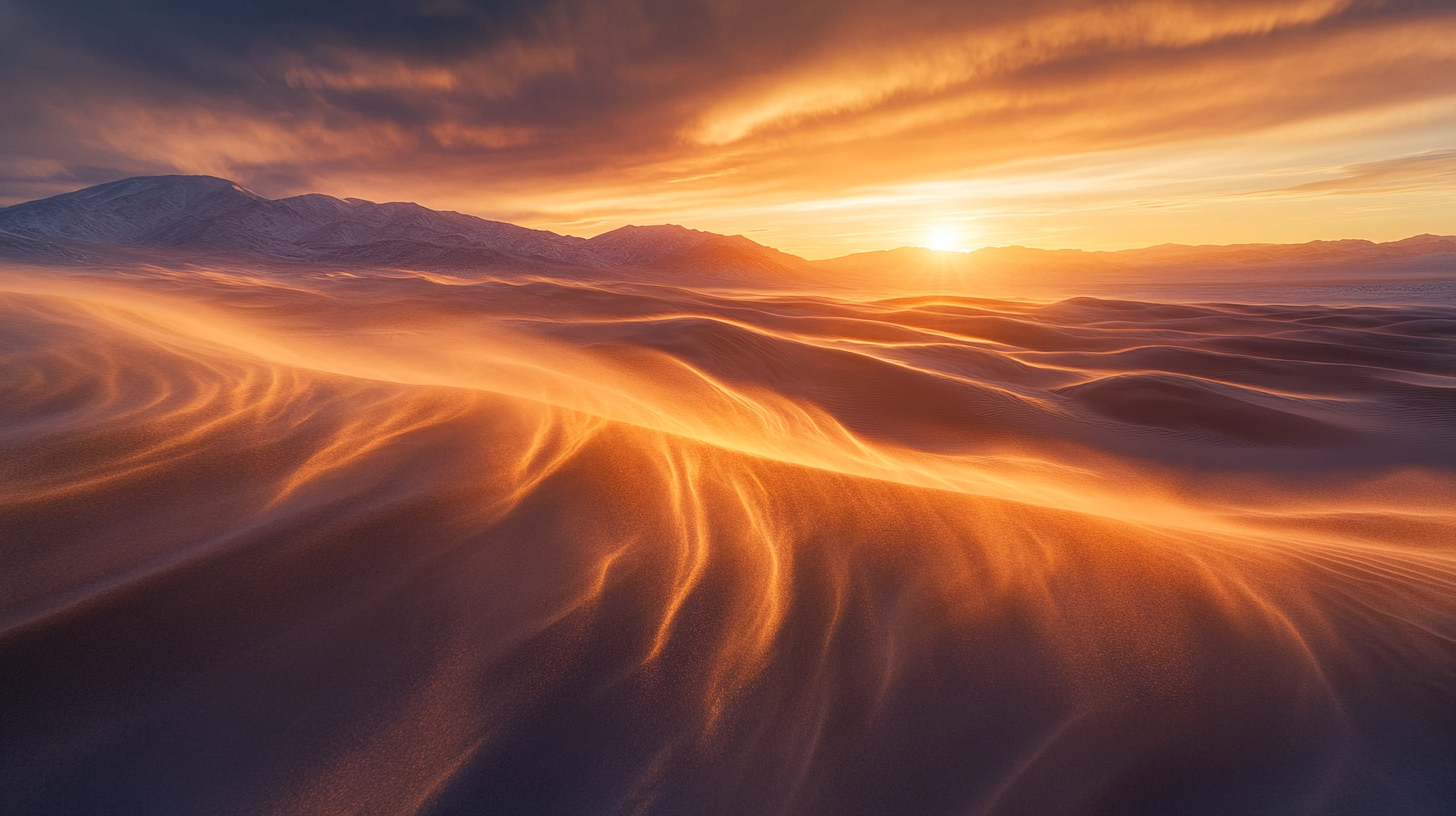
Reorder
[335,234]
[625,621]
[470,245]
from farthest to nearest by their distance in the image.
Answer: [335,234] → [470,245] → [625,621]

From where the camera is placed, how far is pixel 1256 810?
1342 millimetres

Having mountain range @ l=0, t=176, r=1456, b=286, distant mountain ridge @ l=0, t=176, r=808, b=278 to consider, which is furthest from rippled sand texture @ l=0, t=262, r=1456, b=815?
distant mountain ridge @ l=0, t=176, r=808, b=278

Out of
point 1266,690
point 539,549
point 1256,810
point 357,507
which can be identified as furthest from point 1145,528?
point 357,507

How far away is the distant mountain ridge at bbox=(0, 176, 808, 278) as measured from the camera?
59.9m

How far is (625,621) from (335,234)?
375 ft

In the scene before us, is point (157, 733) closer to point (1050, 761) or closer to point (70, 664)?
point (70, 664)

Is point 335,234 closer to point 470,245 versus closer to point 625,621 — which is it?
point 470,245

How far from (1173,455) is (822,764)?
5.49 meters

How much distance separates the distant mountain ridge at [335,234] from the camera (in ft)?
197

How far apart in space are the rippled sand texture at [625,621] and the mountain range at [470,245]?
49.9m

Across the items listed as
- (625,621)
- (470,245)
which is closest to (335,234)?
(470,245)

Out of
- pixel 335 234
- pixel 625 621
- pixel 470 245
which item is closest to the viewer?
pixel 625 621

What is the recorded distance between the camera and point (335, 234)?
9131 cm

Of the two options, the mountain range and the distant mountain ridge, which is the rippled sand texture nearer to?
the mountain range
